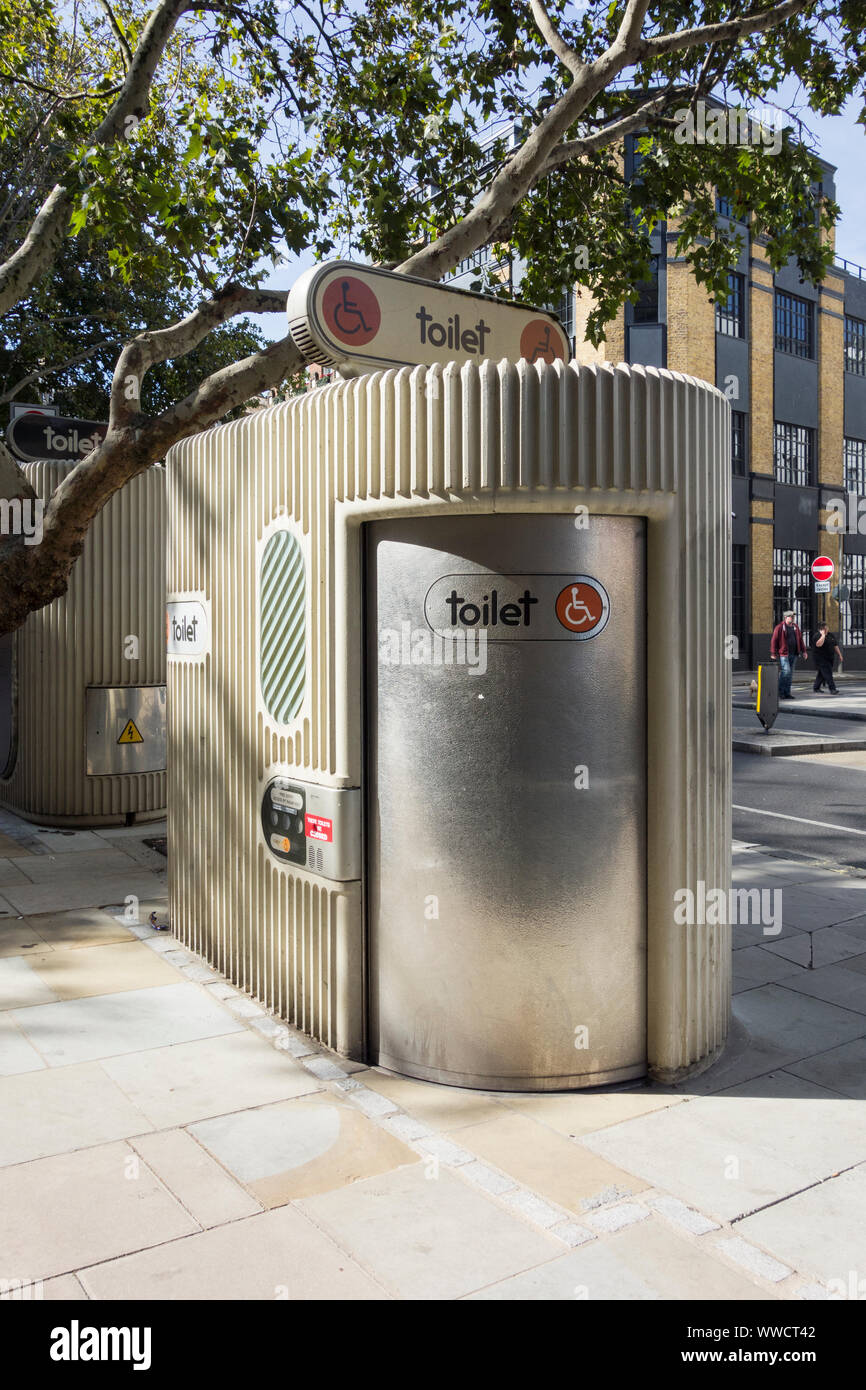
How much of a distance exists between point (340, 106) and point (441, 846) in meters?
9.73

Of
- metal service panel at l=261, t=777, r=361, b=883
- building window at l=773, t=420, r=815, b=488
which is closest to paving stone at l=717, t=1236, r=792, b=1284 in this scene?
metal service panel at l=261, t=777, r=361, b=883

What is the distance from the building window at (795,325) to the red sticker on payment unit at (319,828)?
31.8 meters

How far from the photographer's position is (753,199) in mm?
11414

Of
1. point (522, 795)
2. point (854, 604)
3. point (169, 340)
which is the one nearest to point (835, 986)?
point (522, 795)

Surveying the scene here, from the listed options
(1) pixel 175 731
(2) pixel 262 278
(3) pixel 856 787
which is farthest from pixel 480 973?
(3) pixel 856 787

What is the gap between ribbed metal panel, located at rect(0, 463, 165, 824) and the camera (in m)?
10.2

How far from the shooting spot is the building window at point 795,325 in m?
32.7

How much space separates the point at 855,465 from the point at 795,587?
641cm

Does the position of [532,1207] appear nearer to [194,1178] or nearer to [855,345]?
[194,1178]

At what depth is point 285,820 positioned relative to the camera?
5.34 metres

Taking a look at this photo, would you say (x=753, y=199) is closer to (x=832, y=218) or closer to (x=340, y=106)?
(x=832, y=218)

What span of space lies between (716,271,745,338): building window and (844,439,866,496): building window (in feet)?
25.4

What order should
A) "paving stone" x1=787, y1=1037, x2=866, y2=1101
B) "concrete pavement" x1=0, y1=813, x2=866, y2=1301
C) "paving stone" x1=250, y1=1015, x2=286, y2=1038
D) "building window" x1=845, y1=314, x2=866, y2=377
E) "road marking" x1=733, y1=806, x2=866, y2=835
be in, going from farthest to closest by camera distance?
1. "building window" x1=845, y1=314, x2=866, y2=377
2. "road marking" x1=733, y1=806, x2=866, y2=835
3. "paving stone" x1=250, y1=1015, x2=286, y2=1038
4. "paving stone" x1=787, y1=1037, x2=866, y2=1101
5. "concrete pavement" x1=0, y1=813, x2=866, y2=1301

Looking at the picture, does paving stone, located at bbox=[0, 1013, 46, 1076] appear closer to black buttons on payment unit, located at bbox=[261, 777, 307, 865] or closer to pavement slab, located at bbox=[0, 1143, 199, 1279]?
pavement slab, located at bbox=[0, 1143, 199, 1279]
